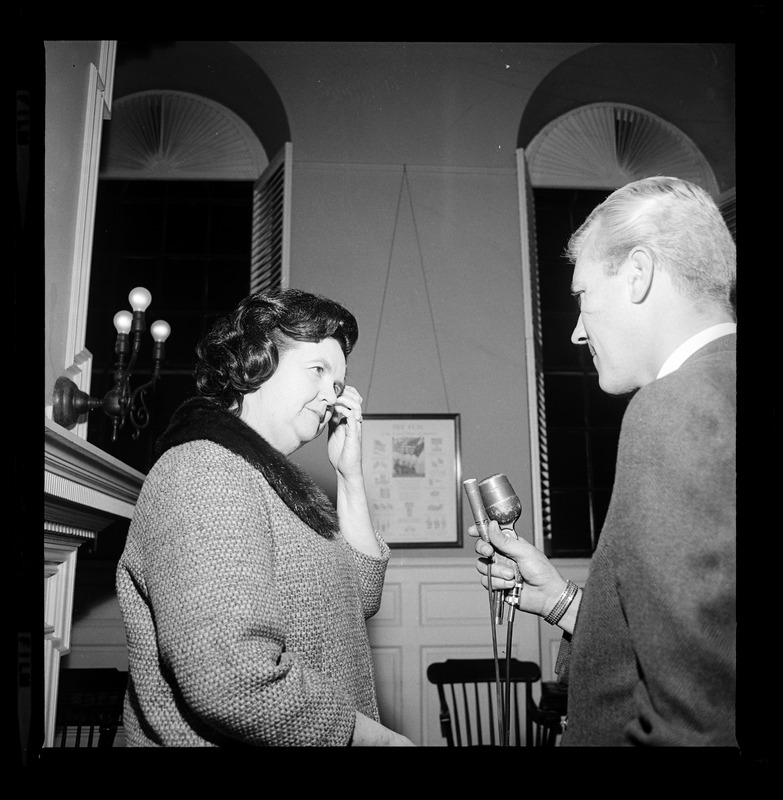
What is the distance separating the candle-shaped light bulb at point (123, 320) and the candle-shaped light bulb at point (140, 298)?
18 mm

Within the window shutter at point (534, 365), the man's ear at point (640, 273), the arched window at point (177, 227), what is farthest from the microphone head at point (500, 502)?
the arched window at point (177, 227)

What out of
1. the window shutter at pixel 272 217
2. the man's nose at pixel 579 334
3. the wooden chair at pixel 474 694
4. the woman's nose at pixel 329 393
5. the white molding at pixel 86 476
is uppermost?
the window shutter at pixel 272 217

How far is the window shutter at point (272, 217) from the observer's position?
1484mm

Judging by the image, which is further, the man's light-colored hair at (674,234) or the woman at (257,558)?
the man's light-colored hair at (674,234)

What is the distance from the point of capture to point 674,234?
3.95ft

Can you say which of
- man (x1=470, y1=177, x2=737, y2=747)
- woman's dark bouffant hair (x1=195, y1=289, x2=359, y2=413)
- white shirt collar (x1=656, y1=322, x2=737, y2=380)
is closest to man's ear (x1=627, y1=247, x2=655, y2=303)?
man (x1=470, y1=177, x2=737, y2=747)

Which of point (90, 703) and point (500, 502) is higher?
point (500, 502)

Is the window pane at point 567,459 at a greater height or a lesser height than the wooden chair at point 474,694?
greater

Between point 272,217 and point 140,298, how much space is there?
35cm

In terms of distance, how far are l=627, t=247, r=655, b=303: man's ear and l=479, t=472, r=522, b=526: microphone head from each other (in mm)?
393

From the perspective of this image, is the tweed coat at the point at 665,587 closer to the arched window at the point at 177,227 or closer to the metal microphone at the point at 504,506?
the metal microphone at the point at 504,506

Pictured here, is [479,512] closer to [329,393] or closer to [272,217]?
[329,393]

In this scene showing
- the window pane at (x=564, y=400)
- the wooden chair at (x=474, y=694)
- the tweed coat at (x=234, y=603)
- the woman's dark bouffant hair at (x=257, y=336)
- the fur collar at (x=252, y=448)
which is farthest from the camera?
the window pane at (x=564, y=400)

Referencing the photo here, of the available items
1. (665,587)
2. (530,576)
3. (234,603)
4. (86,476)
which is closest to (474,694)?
(530,576)
